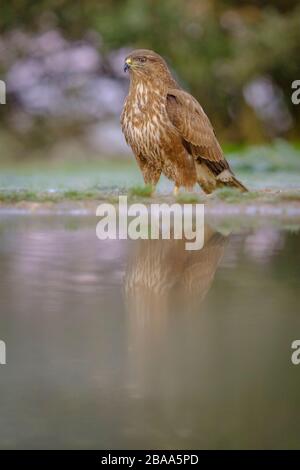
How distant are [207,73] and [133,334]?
388cm

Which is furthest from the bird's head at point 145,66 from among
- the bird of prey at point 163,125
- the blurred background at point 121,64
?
the blurred background at point 121,64

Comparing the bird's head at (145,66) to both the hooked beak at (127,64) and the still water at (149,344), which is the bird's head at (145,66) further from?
the still water at (149,344)

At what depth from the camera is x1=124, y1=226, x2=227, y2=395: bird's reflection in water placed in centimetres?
183

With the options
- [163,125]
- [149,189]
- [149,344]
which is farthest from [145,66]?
[149,344]

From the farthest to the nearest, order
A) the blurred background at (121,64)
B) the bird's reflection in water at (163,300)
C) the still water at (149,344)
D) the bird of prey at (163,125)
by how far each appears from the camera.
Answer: the blurred background at (121,64) < the bird of prey at (163,125) < the bird's reflection in water at (163,300) < the still water at (149,344)

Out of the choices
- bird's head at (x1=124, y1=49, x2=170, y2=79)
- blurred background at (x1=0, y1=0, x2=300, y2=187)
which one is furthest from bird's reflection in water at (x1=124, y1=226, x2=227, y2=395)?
blurred background at (x1=0, y1=0, x2=300, y2=187)

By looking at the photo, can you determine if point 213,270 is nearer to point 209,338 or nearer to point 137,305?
point 137,305

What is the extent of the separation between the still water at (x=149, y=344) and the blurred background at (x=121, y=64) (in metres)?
2.94

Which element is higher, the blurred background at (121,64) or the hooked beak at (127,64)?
the blurred background at (121,64)

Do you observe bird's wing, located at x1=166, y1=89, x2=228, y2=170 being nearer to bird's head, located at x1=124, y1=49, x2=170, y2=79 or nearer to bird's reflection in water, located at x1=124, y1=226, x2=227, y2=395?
bird's head, located at x1=124, y1=49, x2=170, y2=79

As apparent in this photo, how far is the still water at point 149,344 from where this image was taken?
162cm

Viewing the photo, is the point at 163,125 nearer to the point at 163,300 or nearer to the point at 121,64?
the point at 163,300

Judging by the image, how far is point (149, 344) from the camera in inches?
77.0

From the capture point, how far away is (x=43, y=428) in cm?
161
